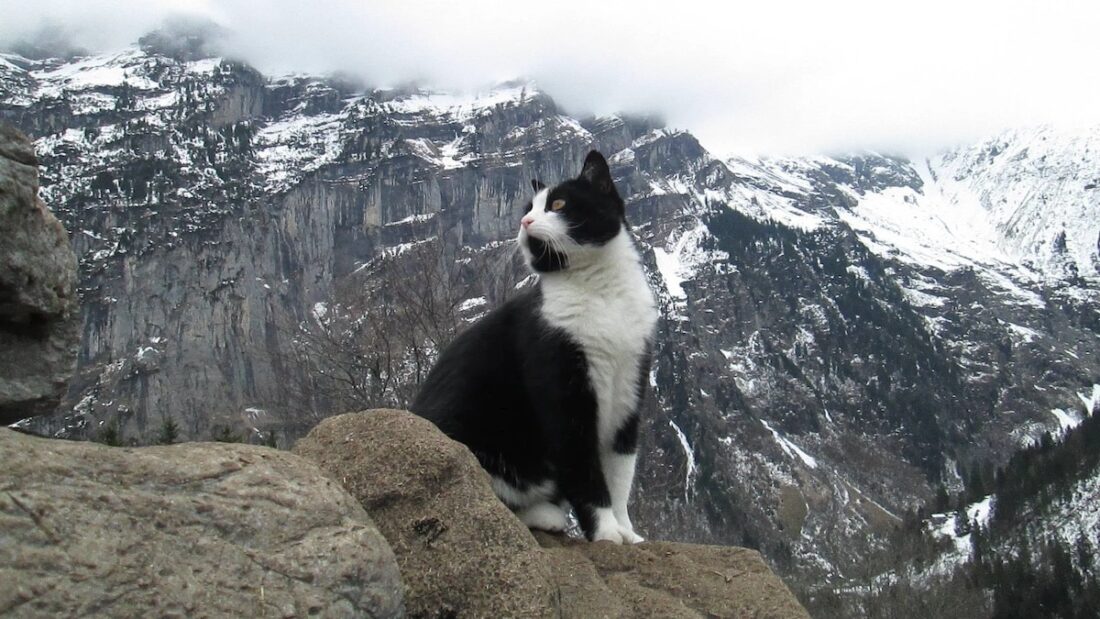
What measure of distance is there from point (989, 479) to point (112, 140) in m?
203

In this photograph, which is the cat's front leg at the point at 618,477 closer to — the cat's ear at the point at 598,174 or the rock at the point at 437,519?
the rock at the point at 437,519

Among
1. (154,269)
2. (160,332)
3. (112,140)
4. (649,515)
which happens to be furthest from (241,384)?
(649,515)

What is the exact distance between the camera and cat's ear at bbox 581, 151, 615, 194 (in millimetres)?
6016

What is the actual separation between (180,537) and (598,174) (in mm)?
4068

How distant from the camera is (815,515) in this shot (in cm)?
17425

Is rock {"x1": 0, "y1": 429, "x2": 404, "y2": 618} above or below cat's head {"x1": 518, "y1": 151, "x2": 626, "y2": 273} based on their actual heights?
below

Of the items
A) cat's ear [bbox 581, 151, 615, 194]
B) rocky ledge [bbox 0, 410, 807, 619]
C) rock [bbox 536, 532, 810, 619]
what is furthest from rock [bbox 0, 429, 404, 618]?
cat's ear [bbox 581, 151, 615, 194]

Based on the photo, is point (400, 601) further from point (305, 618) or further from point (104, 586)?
point (104, 586)

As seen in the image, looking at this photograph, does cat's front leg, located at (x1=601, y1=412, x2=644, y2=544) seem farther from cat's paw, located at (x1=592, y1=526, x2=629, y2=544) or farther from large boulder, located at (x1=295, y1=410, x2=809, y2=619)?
large boulder, located at (x1=295, y1=410, x2=809, y2=619)

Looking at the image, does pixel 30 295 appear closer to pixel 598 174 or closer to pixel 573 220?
pixel 573 220

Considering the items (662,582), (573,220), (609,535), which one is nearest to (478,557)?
(662,582)

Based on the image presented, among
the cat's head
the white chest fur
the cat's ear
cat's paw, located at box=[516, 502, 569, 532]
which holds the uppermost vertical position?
the cat's ear

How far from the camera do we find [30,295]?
3.70 m

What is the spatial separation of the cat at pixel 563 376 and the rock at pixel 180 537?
1991 millimetres
